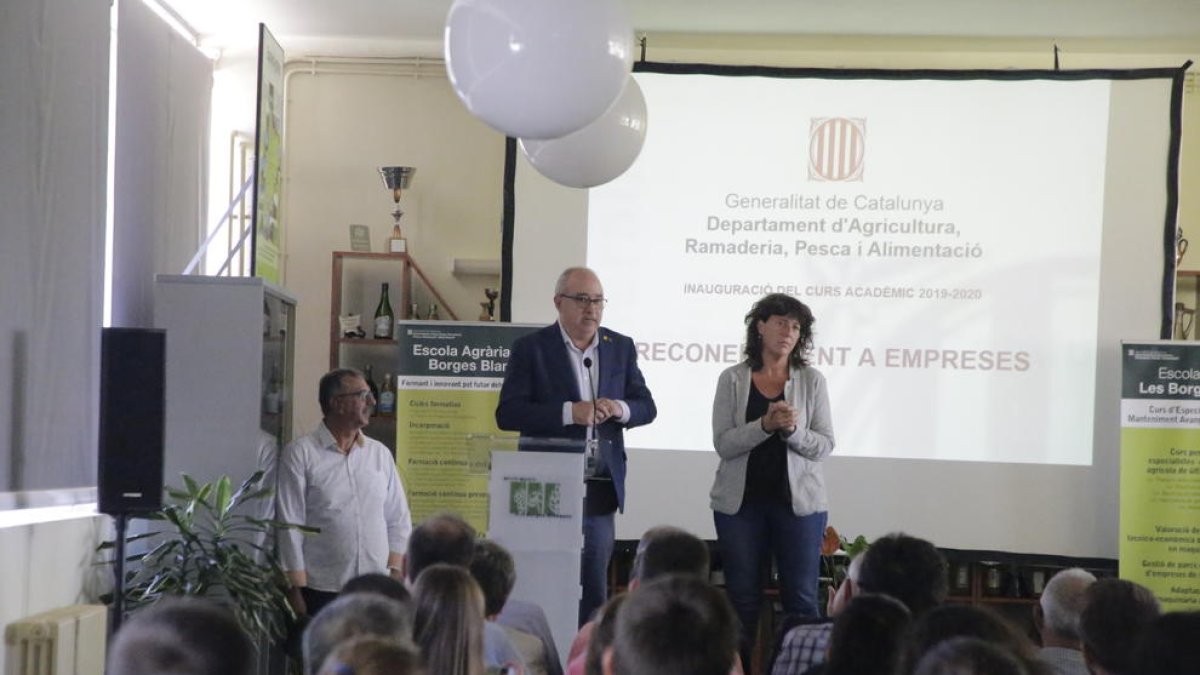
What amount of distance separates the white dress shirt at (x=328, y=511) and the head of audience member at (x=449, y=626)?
9.38 ft

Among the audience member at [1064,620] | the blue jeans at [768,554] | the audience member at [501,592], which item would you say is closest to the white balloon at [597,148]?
the blue jeans at [768,554]

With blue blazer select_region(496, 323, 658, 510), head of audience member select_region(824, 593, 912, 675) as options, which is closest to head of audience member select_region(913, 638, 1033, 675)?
head of audience member select_region(824, 593, 912, 675)

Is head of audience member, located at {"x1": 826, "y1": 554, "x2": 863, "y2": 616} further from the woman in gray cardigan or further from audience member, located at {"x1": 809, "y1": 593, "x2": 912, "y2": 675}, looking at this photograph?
the woman in gray cardigan

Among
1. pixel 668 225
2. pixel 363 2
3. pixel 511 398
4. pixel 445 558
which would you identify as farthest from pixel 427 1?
pixel 445 558

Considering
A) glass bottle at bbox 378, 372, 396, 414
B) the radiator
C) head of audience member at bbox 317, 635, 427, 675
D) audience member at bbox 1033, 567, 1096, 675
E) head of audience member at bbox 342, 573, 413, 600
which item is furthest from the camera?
glass bottle at bbox 378, 372, 396, 414

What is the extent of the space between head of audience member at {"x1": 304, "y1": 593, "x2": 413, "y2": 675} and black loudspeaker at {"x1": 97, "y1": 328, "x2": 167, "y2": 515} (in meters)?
2.62

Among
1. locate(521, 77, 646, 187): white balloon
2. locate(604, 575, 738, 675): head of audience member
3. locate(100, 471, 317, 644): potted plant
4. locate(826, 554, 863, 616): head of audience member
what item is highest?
locate(521, 77, 646, 187): white balloon

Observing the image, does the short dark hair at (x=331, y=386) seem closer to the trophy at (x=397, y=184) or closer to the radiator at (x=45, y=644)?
the radiator at (x=45, y=644)

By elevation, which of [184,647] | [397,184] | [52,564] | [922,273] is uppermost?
[397,184]

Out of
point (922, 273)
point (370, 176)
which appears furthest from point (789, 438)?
point (370, 176)

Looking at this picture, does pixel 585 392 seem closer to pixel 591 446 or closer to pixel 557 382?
pixel 557 382

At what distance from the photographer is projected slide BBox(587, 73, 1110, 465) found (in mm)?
7020

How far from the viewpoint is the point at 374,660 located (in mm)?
1779

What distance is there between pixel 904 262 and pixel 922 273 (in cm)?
11
